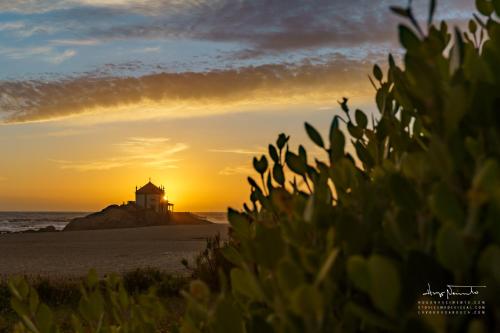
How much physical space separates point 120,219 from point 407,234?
163ft

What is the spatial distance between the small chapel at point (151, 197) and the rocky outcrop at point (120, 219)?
286 inches

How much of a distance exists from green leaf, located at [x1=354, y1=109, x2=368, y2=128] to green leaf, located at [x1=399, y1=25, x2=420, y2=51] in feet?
2.24

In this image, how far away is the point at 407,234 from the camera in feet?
3.25

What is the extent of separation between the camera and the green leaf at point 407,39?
109 centimetres

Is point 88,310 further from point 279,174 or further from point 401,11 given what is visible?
point 401,11

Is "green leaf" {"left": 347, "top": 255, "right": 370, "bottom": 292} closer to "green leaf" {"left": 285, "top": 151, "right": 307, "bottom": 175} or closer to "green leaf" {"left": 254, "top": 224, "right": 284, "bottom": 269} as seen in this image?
"green leaf" {"left": 254, "top": 224, "right": 284, "bottom": 269}

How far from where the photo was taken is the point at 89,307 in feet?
6.16

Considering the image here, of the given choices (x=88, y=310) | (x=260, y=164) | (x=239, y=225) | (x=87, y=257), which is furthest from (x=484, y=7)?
(x=87, y=257)

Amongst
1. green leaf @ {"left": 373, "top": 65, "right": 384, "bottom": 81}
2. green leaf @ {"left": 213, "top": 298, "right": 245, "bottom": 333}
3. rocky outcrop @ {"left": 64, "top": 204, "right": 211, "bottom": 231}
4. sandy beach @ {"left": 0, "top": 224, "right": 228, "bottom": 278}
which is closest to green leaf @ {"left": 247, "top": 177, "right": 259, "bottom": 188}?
green leaf @ {"left": 373, "top": 65, "right": 384, "bottom": 81}

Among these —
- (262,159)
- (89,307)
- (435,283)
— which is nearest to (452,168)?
(435,283)

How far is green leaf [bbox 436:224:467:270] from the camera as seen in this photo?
84cm

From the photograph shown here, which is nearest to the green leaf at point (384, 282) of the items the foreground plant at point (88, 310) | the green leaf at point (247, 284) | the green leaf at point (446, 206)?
the green leaf at point (446, 206)

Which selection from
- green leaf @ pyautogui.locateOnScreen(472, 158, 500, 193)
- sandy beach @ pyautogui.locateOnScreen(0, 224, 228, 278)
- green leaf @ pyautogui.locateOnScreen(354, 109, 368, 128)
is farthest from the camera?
sandy beach @ pyautogui.locateOnScreen(0, 224, 228, 278)

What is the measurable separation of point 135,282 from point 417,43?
11.6 meters
